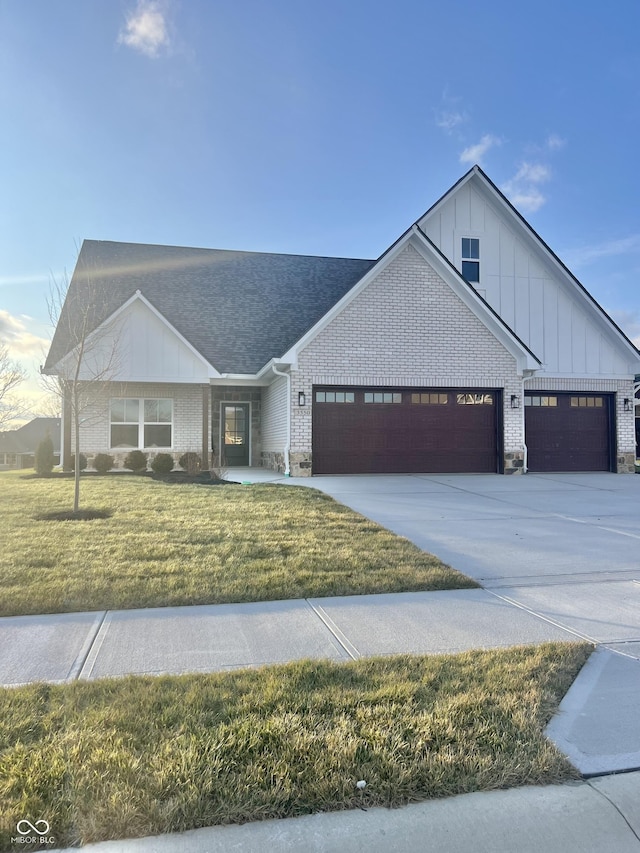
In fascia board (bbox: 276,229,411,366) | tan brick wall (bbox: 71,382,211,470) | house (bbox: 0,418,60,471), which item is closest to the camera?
fascia board (bbox: 276,229,411,366)

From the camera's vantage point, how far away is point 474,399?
1642cm

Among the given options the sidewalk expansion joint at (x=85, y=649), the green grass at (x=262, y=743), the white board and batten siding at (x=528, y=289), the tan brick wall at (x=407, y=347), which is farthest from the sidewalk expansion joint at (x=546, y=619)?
the white board and batten siding at (x=528, y=289)

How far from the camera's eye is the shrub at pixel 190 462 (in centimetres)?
1647

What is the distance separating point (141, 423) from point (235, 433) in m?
3.33

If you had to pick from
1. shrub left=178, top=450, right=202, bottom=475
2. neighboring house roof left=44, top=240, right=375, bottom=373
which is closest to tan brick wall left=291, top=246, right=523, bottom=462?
neighboring house roof left=44, top=240, right=375, bottom=373

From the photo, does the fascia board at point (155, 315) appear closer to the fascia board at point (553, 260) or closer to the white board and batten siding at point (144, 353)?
the white board and batten siding at point (144, 353)

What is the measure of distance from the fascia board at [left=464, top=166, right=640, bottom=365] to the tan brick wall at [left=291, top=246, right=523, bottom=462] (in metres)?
4.32

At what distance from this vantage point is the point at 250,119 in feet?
44.6

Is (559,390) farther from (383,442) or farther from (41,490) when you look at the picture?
(41,490)

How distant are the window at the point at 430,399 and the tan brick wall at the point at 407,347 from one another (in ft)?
1.43

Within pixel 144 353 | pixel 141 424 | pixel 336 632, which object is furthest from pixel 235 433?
pixel 336 632

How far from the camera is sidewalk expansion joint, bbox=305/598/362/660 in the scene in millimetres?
3908

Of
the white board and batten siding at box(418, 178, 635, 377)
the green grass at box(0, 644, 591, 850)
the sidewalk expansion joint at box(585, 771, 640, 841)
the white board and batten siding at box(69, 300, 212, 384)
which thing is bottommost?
the sidewalk expansion joint at box(585, 771, 640, 841)

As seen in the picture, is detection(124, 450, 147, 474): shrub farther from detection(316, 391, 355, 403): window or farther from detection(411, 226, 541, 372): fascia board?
detection(411, 226, 541, 372): fascia board
